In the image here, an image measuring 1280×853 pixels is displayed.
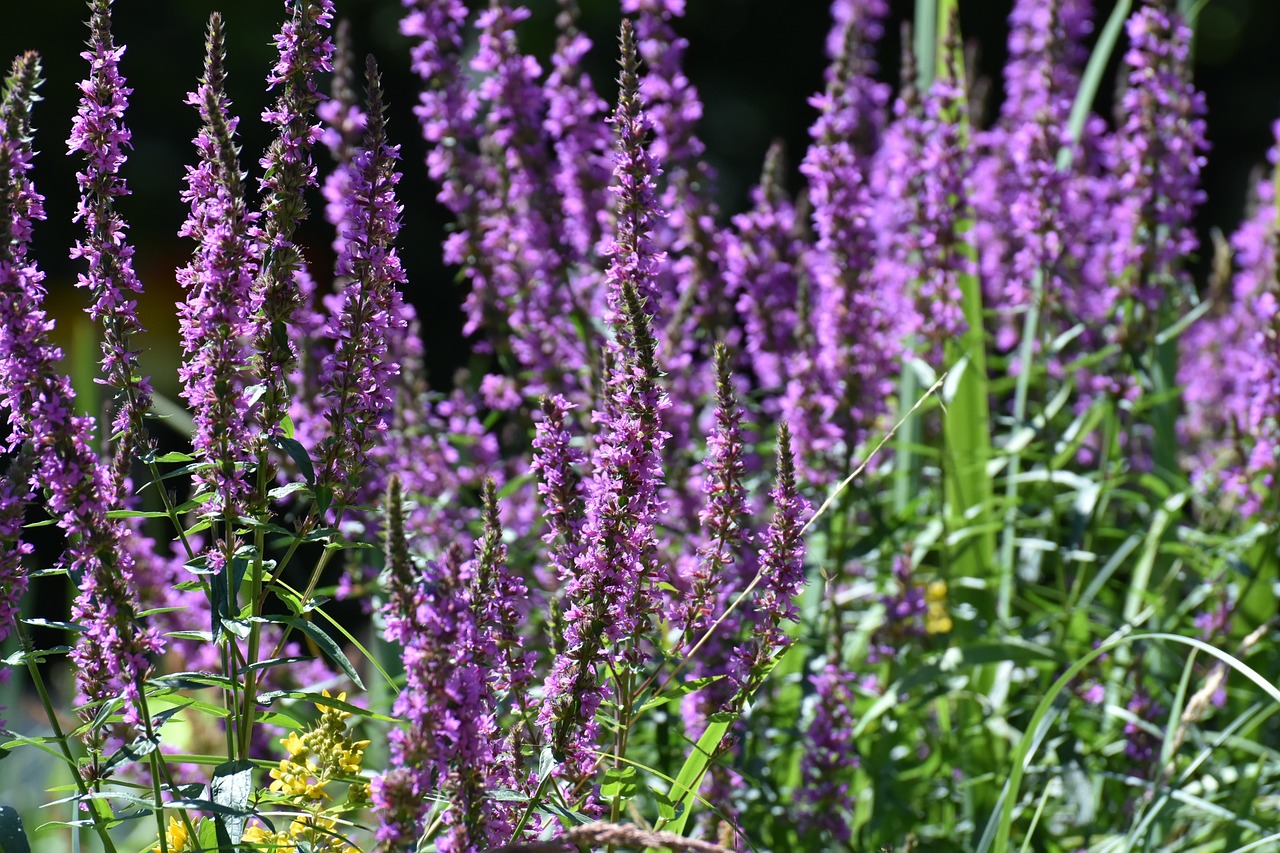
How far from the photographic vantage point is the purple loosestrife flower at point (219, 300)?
2244 millimetres

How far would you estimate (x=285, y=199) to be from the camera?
2.34m

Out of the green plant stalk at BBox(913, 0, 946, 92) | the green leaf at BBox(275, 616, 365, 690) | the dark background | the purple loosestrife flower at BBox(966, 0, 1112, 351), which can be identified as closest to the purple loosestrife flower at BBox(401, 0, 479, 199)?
the purple loosestrife flower at BBox(966, 0, 1112, 351)

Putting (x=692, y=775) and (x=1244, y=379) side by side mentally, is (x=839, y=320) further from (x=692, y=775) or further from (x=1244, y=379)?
(x=692, y=775)

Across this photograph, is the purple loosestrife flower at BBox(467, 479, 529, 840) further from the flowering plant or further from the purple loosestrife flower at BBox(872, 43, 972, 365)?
the purple loosestrife flower at BBox(872, 43, 972, 365)

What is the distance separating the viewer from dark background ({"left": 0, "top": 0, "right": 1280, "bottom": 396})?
9680 mm

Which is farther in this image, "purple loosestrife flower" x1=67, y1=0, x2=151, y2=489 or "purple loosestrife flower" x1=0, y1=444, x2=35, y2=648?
"purple loosestrife flower" x1=67, y1=0, x2=151, y2=489

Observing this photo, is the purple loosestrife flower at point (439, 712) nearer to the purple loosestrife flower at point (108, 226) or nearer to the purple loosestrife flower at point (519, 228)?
the purple loosestrife flower at point (108, 226)

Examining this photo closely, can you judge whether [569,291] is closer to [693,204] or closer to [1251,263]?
[693,204]

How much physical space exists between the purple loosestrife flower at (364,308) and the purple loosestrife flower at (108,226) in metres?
0.33

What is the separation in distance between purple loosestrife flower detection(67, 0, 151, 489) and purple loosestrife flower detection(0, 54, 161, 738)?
0.13m

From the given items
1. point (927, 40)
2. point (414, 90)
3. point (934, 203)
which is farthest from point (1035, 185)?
point (414, 90)

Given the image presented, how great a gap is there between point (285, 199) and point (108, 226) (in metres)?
0.30

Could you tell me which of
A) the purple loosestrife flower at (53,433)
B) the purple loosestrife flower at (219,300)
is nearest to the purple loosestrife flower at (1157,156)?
the purple loosestrife flower at (219,300)

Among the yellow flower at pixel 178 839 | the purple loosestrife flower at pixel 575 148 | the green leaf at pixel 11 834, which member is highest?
the purple loosestrife flower at pixel 575 148
